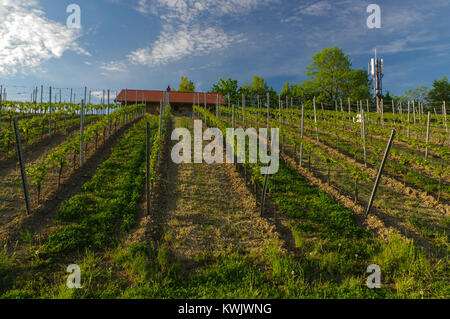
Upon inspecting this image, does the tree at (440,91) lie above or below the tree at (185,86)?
below

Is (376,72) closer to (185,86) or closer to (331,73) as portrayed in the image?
(331,73)

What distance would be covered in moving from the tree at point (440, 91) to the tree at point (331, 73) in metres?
15.5

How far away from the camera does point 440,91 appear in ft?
138

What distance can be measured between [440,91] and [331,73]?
19.4 meters

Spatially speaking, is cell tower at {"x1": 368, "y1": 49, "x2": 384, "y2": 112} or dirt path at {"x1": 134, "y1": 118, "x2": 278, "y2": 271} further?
cell tower at {"x1": 368, "y1": 49, "x2": 384, "y2": 112}

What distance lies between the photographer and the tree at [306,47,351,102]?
42.2m

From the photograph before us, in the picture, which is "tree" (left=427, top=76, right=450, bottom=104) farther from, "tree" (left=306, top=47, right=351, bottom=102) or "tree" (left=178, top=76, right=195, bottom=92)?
"tree" (left=178, top=76, right=195, bottom=92)

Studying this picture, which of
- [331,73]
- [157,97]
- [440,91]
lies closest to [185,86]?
[157,97]

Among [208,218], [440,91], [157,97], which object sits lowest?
[208,218]

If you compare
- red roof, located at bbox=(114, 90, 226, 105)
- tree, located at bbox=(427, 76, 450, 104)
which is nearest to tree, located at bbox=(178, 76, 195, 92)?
red roof, located at bbox=(114, 90, 226, 105)

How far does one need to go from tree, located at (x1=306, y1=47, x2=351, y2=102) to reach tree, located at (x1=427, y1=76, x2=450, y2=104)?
1551 centimetres

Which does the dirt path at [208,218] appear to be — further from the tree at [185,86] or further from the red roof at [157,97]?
the tree at [185,86]

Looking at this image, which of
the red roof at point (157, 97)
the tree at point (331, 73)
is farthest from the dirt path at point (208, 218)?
the tree at point (331, 73)

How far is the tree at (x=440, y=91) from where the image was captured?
136ft
